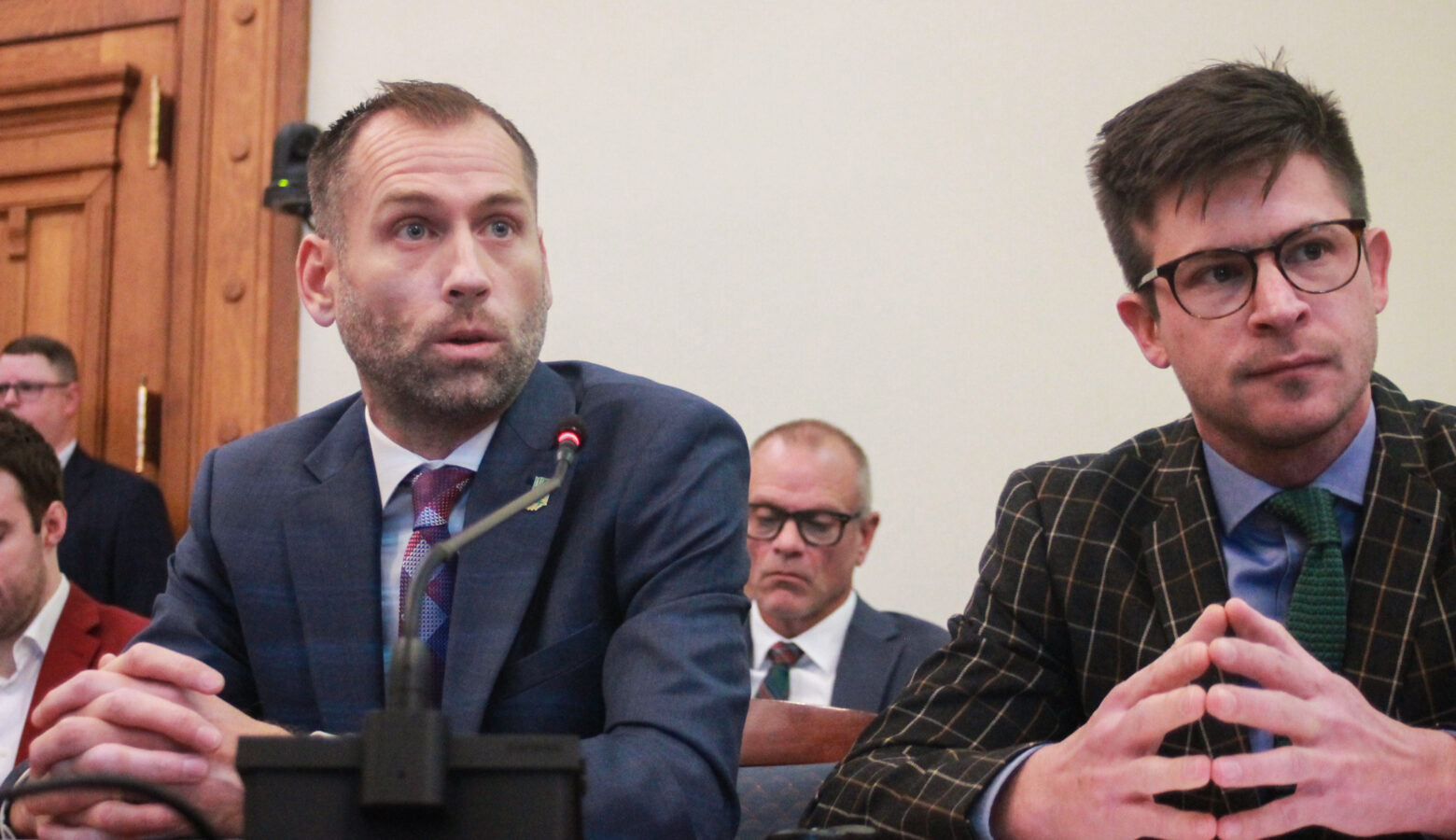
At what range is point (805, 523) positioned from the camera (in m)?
3.29

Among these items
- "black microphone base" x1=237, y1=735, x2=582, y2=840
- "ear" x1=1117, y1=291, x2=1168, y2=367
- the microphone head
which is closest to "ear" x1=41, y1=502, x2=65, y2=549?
the microphone head

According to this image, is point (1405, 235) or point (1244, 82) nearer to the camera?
point (1244, 82)

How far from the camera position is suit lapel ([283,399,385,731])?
154 centimetres

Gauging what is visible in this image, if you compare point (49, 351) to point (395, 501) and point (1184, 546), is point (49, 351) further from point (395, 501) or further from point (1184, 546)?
point (1184, 546)

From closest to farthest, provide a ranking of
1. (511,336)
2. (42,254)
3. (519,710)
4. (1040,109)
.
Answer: (519,710)
(511,336)
(1040,109)
(42,254)

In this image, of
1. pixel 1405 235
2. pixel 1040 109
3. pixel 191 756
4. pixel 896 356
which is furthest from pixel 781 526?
pixel 191 756

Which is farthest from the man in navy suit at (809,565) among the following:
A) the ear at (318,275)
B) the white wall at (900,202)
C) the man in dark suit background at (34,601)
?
the ear at (318,275)

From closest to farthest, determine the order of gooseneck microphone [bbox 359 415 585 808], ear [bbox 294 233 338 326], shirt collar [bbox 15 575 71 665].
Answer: gooseneck microphone [bbox 359 415 585 808] < ear [bbox 294 233 338 326] < shirt collar [bbox 15 575 71 665]

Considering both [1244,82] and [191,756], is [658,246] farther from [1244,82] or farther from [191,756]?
[191,756]

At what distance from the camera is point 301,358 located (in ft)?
12.4

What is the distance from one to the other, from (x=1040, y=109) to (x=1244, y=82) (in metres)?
1.92

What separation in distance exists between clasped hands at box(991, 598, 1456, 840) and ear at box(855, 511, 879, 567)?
207 centimetres

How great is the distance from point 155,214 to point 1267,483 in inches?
127

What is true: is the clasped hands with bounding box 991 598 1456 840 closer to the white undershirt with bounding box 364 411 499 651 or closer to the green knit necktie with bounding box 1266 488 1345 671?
the green knit necktie with bounding box 1266 488 1345 671
